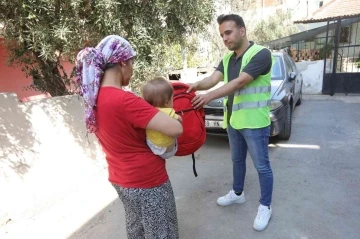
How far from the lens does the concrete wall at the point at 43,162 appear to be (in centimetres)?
283

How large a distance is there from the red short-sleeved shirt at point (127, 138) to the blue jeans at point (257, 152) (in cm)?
106

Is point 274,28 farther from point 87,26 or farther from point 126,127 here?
point 126,127

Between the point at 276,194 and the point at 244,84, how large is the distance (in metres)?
1.64

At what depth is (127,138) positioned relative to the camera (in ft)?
4.87

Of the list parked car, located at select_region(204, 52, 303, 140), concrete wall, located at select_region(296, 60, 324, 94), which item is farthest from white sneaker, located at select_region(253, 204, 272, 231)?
concrete wall, located at select_region(296, 60, 324, 94)

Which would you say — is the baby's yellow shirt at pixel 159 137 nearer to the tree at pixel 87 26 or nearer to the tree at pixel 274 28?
the tree at pixel 87 26

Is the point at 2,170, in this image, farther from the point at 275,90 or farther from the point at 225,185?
the point at 275,90

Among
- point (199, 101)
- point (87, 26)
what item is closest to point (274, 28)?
point (87, 26)

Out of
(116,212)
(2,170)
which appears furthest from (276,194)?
(2,170)

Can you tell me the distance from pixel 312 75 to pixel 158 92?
9434mm

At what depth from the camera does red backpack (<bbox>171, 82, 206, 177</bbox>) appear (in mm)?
1794

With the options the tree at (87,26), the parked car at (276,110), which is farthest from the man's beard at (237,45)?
the parked car at (276,110)

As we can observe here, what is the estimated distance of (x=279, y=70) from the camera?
207 inches

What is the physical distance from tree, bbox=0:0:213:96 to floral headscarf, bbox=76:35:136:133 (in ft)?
5.02
